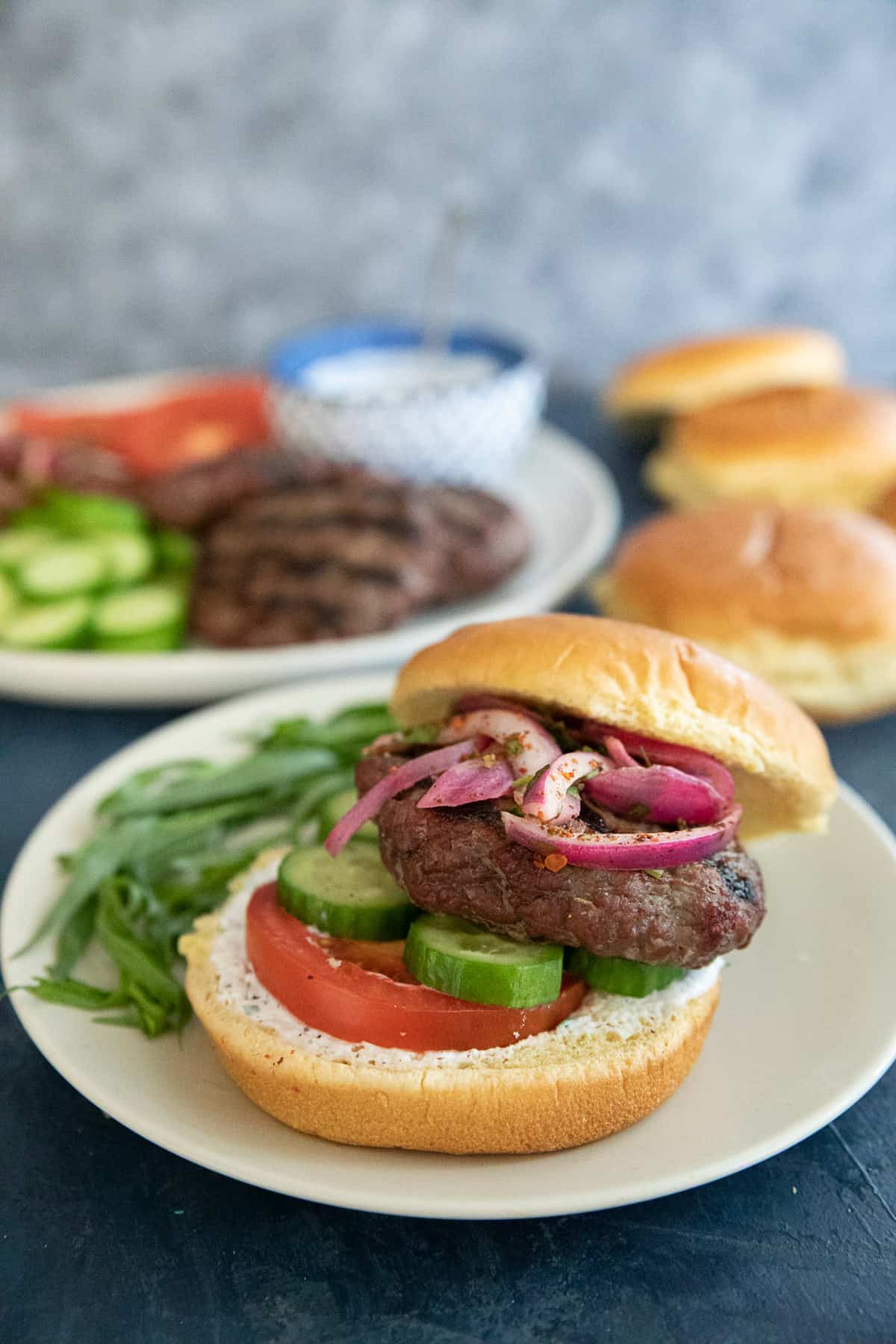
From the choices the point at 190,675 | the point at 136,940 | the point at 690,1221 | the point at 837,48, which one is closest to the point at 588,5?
the point at 837,48

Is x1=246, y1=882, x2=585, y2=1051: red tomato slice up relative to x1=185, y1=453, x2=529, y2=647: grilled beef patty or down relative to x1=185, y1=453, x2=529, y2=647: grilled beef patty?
up

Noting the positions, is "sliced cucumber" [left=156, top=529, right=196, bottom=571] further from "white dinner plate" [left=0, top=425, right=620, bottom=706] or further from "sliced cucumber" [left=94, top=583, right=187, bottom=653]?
"white dinner plate" [left=0, top=425, right=620, bottom=706]

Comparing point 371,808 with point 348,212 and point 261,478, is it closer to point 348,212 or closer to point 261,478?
point 261,478

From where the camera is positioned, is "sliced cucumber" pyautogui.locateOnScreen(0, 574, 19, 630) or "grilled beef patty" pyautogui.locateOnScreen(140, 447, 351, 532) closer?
"sliced cucumber" pyautogui.locateOnScreen(0, 574, 19, 630)

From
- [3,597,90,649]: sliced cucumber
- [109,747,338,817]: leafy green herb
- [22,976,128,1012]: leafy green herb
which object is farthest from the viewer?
[3,597,90,649]: sliced cucumber

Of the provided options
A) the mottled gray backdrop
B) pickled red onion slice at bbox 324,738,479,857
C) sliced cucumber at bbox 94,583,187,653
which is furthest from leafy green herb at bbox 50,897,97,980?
the mottled gray backdrop

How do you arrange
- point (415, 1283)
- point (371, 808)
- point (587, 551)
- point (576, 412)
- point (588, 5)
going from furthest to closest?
1. point (588, 5)
2. point (576, 412)
3. point (587, 551)
4. point (371, 808)
5. point (415, 1283)

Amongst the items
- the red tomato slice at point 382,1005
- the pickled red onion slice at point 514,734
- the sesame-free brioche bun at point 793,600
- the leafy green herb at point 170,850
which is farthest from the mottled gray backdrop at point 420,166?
the red tomato slice at point 382,1005

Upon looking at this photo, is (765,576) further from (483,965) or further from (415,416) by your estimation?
(483,965)
